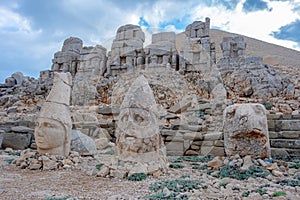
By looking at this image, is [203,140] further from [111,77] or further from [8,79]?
[8,79]

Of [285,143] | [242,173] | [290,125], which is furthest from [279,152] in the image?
[242,173]

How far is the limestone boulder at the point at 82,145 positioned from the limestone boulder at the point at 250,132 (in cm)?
349

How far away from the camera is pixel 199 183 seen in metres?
3.73

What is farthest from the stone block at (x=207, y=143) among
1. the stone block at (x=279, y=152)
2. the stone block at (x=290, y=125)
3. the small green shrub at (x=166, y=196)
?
the small green shrub at (x=166, y=196)

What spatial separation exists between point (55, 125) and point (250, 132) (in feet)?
12.6

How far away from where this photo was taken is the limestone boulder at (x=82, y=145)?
21.4 ft

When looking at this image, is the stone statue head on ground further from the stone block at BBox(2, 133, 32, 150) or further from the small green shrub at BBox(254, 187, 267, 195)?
the stone block at BBox(2, 133, 32, 150)

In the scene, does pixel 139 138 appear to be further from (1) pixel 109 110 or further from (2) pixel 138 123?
(1) pixel 109 110

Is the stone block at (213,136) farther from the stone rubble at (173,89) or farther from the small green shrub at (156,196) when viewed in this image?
the small green shrub at (156,196)

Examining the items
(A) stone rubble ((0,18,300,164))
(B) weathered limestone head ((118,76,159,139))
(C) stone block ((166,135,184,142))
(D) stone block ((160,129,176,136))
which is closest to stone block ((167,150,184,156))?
(A) stone rubble ((0,18,300,164))

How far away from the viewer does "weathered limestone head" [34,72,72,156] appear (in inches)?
205

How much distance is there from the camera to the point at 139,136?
14.5ft

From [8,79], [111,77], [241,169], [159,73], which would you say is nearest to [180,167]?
[241,169]

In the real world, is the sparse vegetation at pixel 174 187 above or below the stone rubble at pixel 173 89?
below
